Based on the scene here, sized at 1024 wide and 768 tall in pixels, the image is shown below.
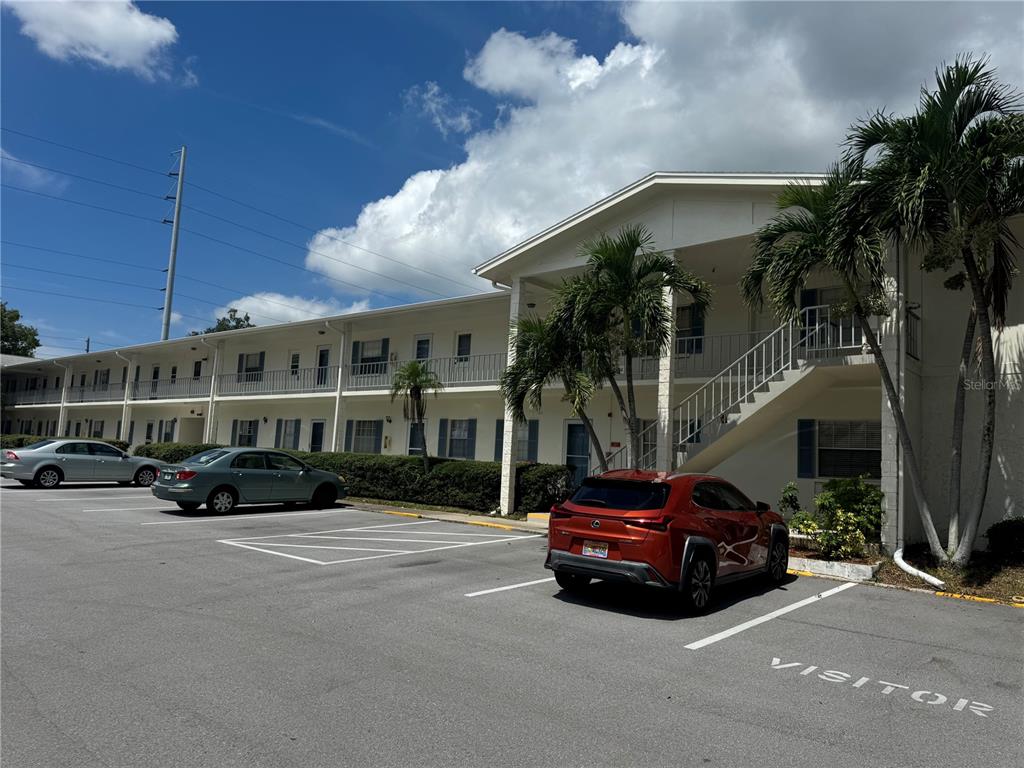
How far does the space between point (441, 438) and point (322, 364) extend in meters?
7.71

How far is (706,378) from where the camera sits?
14617 mm

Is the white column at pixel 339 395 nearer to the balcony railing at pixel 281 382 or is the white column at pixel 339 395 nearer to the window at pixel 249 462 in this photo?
the balcony railing at pixel 281 382

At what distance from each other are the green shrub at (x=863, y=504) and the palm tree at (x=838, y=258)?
67cm

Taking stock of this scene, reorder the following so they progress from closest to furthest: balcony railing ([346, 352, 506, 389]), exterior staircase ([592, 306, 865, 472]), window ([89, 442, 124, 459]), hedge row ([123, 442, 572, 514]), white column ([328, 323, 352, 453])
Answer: exterior staircase ([592, 306, 865, 472]) < hedge row ([123, 442, 572, 514]) < balcony railing ([346, 352, 506, 389]) < window ([89, 442, 124, 459]) < white column ([328, 323, 352, 453])

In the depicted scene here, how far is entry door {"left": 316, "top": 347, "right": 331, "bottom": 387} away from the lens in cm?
2623

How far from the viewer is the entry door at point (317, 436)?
26.9 m

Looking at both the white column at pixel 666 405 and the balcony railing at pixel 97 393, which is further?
the balcony railing at pixel 97 393

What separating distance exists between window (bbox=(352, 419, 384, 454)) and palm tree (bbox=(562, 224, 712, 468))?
43.9 feet

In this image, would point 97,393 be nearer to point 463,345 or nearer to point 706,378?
point 463,345

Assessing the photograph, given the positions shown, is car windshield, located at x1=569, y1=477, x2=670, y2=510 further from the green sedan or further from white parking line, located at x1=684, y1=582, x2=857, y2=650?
the green sedan

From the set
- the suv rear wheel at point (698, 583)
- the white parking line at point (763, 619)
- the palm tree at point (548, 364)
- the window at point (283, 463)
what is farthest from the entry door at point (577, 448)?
the suv rear wheel at point (698, 583)

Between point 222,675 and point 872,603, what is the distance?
295 inches

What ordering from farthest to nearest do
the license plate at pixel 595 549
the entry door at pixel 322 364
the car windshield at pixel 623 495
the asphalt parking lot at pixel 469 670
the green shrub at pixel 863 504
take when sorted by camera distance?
the entry door at pixel 322 364
the green shrub at pixel 863 504
the car windshield at pixel 623 495
the license plate at pixel 595 549
the asphalt parking lot at pixel 469 670

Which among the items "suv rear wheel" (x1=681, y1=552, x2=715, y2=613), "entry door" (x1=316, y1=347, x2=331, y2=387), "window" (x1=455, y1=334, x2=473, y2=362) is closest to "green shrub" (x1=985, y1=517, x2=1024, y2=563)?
"suv rear wheel" (x1=681, y1=552, x2=715, y2=613)
